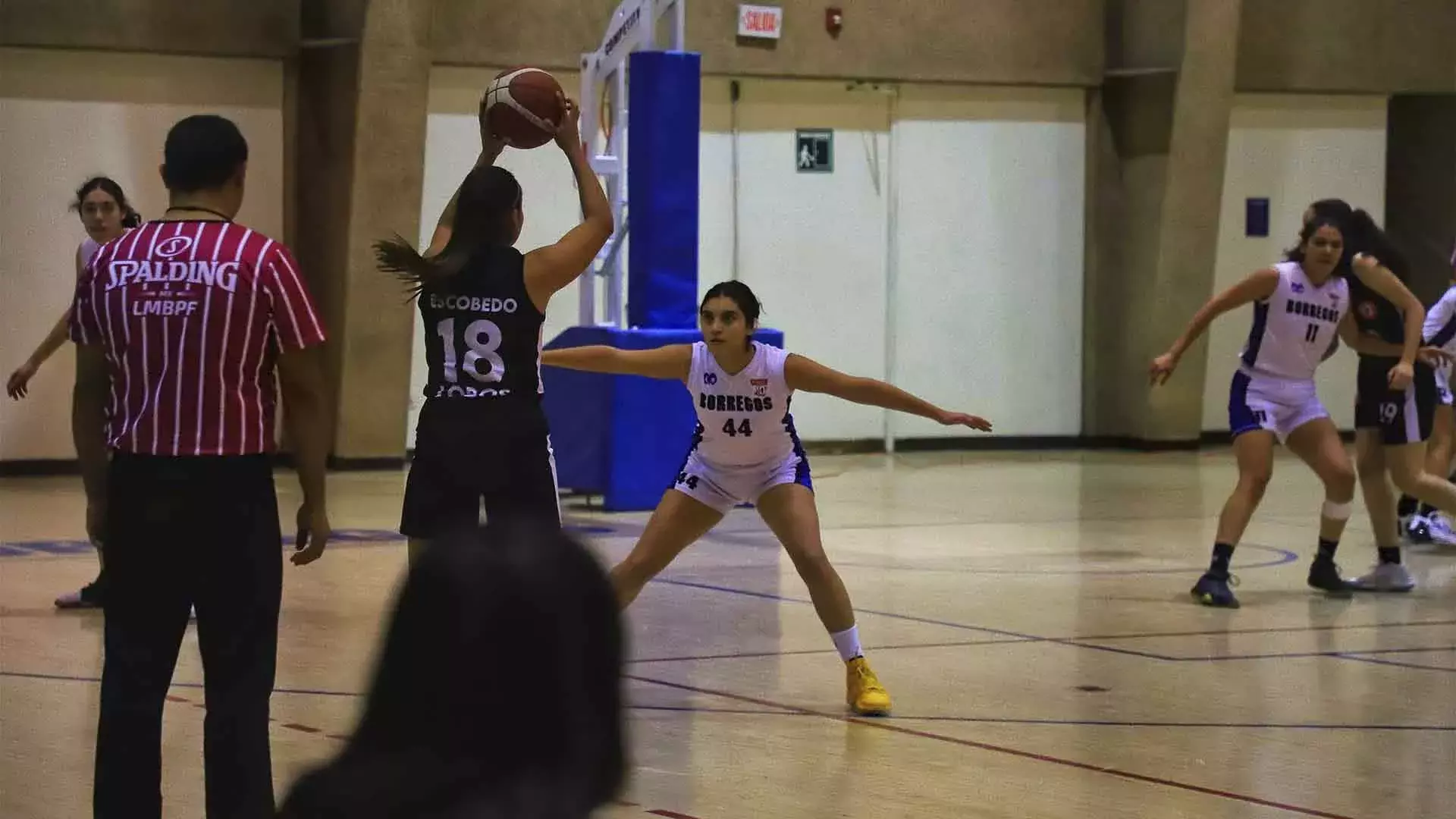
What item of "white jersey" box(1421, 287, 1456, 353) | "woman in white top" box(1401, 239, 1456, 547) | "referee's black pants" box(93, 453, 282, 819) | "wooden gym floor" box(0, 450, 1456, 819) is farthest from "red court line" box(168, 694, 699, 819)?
"white jersey" box(1421, 287, 1456, 353)

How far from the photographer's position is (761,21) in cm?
1653

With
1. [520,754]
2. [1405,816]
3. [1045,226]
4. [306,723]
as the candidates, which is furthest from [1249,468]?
[1045,226]

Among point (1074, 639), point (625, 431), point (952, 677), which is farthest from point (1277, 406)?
point (625, 431)

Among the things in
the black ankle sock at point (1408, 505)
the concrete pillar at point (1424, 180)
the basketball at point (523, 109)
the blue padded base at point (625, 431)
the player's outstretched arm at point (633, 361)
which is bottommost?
the black ankle sock at point (1408, 505)

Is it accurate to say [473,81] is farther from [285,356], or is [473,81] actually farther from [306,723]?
[285,356]

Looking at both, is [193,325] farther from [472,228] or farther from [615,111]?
[615,111]

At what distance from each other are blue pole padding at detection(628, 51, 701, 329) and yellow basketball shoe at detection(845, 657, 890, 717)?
591 cm

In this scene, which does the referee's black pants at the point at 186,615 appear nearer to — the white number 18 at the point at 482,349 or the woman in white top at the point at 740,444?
the white number 18 at the point at 482,349

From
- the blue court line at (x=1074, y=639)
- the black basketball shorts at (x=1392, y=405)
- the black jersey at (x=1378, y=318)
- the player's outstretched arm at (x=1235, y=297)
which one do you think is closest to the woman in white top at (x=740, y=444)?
the blue court line at (x=1074, y=639)

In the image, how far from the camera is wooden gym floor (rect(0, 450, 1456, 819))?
225 inches

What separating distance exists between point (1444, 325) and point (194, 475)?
910 cm

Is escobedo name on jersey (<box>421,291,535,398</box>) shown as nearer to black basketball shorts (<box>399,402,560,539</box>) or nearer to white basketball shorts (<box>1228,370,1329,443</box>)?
black basketball shorts (<box>399,402,560,539</box>)

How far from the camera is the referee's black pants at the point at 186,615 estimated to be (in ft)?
13.9

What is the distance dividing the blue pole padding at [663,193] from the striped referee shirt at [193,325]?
8.25 m
